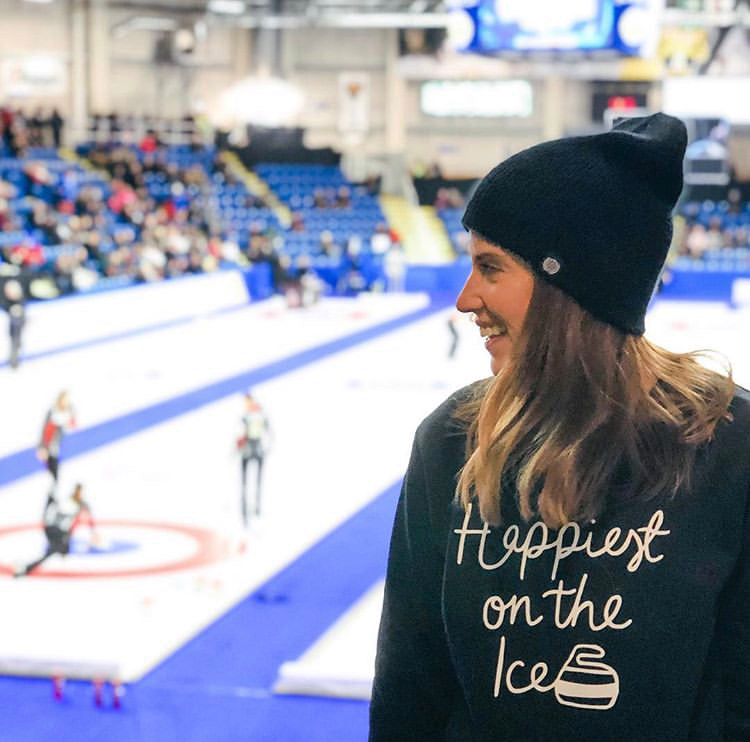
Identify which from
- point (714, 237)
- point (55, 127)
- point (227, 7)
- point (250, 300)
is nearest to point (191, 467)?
point (250, 300)

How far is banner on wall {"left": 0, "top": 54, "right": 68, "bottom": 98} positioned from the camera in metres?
36.3

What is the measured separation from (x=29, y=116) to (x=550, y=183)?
38686 mm

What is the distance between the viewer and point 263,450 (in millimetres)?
12125

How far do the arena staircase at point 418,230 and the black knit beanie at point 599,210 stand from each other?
39322mm

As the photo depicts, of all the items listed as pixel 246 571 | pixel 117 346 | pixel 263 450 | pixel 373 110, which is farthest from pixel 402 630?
pixel 373 110

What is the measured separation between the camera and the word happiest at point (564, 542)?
6.13 ft

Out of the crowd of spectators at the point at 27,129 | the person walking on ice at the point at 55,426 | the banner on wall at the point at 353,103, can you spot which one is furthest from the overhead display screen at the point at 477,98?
the person walking on ice at the point at 55,426

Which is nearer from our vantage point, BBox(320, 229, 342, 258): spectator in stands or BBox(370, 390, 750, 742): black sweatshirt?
BBox(370, 390, 750, 742): black sweatshirt

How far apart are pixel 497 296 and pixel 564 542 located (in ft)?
1.13

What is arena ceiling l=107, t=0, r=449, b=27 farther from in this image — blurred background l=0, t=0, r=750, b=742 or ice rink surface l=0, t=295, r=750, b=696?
ice rink surface l=0, t=295, r=750, b=696

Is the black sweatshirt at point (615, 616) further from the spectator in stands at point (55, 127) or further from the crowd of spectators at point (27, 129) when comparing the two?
the spectator in stands at point (55, 127)

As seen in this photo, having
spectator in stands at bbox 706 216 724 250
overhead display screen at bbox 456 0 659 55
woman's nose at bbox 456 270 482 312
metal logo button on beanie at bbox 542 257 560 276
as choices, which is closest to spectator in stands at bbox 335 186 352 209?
spectator in stands at bbox 706 216 724 250

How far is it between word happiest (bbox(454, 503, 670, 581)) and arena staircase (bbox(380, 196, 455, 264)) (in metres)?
39.4

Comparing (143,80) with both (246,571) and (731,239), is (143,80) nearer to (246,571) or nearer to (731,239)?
(731,239)
